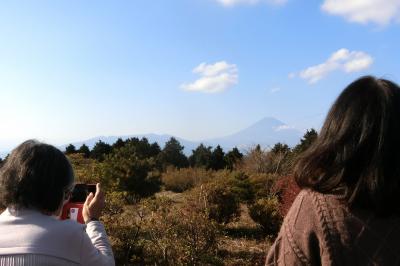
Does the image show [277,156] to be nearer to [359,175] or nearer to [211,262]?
[211,262]

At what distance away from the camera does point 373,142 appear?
171 cm

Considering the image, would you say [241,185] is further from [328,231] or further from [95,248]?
[328,231]

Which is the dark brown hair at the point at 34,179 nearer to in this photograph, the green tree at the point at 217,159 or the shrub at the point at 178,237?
the shrub at the point at 178,237

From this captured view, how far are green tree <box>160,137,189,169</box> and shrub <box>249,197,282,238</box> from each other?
16.9m

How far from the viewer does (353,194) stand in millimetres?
1684

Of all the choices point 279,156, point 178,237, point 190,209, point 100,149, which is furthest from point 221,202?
point 100,149

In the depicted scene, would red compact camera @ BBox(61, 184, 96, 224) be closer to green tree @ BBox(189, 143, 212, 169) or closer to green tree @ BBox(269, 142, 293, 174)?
green tree @ BBox(269, 142, 293, 174)

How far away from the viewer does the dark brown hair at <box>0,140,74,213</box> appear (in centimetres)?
223

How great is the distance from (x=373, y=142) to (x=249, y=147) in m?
20.1

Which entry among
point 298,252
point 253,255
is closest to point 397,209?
point 298,252

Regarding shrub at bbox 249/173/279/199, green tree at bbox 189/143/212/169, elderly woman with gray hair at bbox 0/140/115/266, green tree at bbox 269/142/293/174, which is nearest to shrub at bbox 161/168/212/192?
green tree at bbox 269/142/293/174

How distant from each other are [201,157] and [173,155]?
1.69m

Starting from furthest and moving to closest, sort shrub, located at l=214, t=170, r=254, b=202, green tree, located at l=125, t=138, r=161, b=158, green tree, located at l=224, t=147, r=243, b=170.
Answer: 1. green tree, located at l=125, t=138, r=161, b=158
2. green tree, located at l=224, t=147, r=243, b=170
3. shrub, located at l=214, t=170, r=254, b=202

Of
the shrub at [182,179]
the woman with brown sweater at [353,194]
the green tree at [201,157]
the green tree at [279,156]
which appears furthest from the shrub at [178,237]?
the green tree at [201,157]
